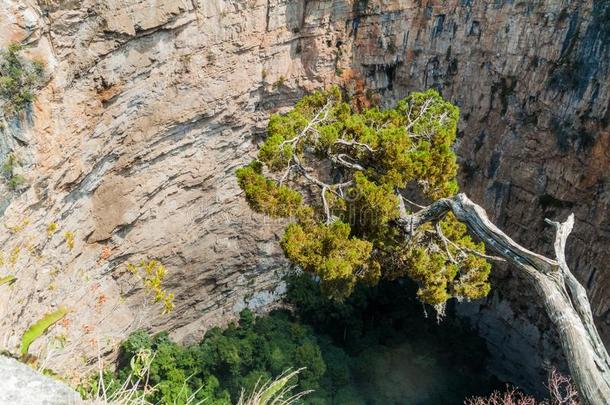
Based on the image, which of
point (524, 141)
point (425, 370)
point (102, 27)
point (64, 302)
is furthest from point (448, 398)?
point (102, 27)

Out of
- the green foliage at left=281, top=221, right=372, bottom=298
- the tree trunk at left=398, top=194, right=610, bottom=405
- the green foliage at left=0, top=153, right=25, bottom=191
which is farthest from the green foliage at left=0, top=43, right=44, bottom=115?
the tree trunk at left=398, top=194, right=610, bottom=405

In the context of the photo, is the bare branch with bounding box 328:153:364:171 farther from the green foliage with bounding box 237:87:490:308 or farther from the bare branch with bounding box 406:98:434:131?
the bare branch with bounding box 406:98:434:131

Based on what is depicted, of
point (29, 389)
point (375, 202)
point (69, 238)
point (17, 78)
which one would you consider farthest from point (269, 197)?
point (29, 389)

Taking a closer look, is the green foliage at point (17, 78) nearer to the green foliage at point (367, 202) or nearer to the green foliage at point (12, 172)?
the green foliage at point (12, 172)

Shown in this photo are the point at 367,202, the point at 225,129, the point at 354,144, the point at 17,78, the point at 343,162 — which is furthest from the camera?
the point at 225,129

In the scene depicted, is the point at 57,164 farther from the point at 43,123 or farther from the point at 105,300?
the point at 105,300

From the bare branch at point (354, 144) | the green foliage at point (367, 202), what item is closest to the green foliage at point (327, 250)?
the green foliage at point (367, 202)

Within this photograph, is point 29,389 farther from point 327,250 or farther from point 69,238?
point 69,238
